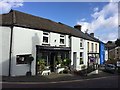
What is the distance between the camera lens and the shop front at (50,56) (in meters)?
23.3

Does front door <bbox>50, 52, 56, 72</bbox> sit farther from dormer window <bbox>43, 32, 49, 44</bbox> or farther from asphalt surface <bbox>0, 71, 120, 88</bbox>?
asphalt surface <bbox>0, 71, 120, 88</bbox>

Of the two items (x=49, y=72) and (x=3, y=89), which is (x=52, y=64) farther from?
(x=3, y=89)

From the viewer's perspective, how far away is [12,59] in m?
20.7

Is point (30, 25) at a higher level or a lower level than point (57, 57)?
higher

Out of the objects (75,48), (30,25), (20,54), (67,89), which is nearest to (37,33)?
(30,25)

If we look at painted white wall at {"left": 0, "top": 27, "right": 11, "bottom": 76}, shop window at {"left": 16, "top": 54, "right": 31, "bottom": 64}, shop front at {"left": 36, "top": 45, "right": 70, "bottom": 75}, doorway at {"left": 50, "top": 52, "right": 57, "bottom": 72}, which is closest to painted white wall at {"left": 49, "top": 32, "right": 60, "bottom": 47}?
shop front at {"left": 36, "top": 45, "right": 70, "bottom": 75}

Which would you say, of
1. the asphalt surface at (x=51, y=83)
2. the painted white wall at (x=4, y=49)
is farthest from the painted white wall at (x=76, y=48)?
the painted white wall at (x=4, y=49)

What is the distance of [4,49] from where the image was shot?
21.0m

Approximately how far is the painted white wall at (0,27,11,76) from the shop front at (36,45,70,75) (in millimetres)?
3373

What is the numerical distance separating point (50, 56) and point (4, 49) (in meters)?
6.72

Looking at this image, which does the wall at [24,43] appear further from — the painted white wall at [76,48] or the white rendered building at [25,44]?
the painted white wall at [76,48]

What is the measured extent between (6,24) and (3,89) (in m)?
9.54

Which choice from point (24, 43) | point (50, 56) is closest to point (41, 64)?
point (24, 43)

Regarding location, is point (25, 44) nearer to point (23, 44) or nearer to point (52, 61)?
point (23, 44)
